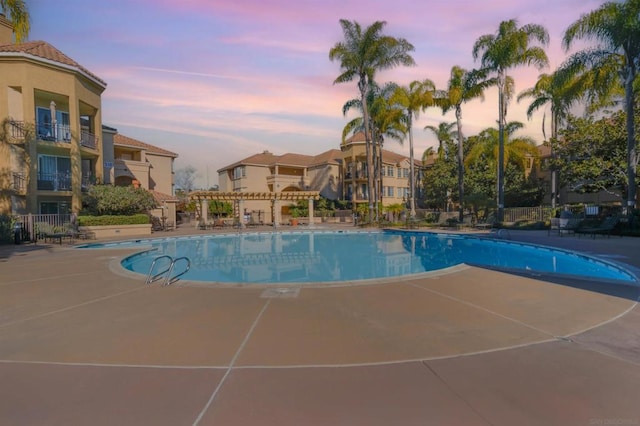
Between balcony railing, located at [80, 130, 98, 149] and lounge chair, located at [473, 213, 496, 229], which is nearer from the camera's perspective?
balcony railing, located at [80, 130, 98, 149]

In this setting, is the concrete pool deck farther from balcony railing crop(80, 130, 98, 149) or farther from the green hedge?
balcony railing crop(80, 130, 98, 149)

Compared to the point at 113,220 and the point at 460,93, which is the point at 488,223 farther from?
the point at 113,220

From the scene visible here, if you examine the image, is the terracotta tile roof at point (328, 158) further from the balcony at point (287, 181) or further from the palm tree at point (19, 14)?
the palm tree at point (19, 14)

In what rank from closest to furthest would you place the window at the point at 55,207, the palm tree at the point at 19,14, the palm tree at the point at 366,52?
the palm tree at the point at 19,14, the window at the point at 55,207, the palm tree at the point at 366,52

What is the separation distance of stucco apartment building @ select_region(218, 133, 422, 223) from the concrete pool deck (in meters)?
35.3

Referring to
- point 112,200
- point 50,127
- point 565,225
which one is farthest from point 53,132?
point 565,225

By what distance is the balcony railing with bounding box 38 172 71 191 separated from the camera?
22188mm

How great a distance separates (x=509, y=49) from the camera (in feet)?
79.4

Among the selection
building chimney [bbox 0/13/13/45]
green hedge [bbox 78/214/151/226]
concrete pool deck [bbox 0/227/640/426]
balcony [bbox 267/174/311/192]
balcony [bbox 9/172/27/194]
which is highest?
building chimney [bbox 0/13/13/45]

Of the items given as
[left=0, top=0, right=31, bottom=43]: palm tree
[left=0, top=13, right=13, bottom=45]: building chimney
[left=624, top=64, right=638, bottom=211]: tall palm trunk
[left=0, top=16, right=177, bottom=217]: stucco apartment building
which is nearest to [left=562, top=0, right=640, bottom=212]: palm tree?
[left=624, top=64, right=638, bottom=211]: tall palm trunk

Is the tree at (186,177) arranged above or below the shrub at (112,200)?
above

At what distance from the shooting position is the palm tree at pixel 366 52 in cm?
2856

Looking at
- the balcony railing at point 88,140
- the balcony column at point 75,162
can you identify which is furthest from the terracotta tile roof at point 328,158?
the balcony column at point 75,162

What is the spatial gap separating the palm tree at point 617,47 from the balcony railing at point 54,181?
3158cm
